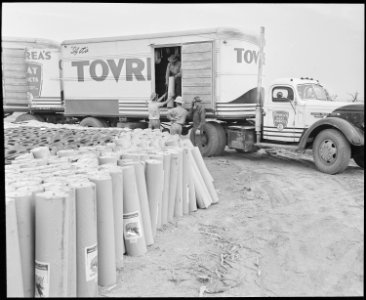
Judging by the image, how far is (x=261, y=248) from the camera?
15.8 feet

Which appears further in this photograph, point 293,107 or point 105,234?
point 293,107

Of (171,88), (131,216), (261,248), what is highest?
(171,88)

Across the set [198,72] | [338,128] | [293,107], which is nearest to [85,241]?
[338,128]

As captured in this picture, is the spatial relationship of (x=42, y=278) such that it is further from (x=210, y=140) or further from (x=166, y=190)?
(x=210, y=140)

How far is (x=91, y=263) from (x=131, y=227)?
3.22 ft

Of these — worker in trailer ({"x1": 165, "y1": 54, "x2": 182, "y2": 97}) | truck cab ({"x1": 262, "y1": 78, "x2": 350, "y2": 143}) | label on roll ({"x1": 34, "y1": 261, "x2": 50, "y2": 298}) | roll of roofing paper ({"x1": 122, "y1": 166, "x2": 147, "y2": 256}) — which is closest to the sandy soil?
roll of roofing paper ({"x1": 122, "y1": 166, "x2": 147, "y2": 256})

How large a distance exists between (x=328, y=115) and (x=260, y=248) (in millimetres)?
5244

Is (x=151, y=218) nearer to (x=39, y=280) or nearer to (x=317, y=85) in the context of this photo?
(x=39, y=280)

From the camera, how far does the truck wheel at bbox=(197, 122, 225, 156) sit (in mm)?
11133

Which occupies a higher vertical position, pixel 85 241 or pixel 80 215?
pixel 80 215

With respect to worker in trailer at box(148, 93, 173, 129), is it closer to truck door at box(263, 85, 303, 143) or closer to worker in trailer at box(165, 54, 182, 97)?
worker in trailer at box(165, 54, 182, 97)

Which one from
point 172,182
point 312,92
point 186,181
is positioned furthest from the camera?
point 312,92

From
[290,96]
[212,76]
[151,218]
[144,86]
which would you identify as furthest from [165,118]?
[151,218]

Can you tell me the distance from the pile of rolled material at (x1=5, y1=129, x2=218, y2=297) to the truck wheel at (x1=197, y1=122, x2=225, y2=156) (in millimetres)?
5442
